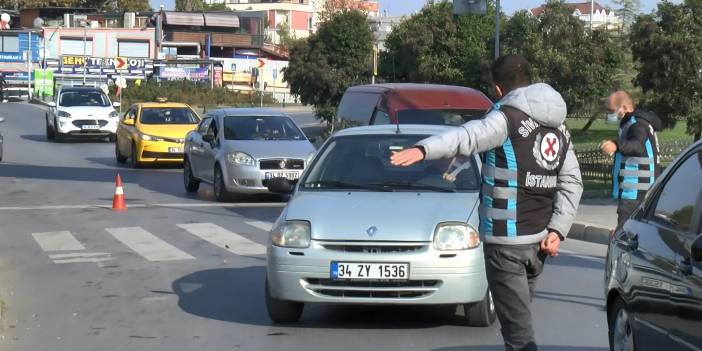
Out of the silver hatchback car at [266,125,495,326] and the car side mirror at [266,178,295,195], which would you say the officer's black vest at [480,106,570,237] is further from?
the car side mirror at [266,178,295,195]

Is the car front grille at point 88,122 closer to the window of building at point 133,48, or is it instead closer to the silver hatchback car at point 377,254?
the silver hatchback car at point 377,254

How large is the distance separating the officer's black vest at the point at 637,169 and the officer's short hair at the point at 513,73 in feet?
14.0

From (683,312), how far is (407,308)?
13.9 feet

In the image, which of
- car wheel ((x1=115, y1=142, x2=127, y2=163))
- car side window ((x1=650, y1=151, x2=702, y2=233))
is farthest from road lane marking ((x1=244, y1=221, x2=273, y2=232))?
car wheel ((x1=115, y1=142, x2=127, y2=163))

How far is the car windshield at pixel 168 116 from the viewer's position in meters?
26.7

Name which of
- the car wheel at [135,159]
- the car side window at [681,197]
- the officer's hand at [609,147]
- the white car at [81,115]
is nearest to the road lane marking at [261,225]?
the officer's hand at [609,147]

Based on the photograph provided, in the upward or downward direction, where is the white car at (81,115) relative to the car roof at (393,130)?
downward

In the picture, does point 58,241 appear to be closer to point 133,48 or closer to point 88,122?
point 88,122

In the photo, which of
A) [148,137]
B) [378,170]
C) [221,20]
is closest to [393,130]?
[378,170]

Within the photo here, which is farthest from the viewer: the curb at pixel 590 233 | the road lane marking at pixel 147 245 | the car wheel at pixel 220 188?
the car wheel at pixel 220 188

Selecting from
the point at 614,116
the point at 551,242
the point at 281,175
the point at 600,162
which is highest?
the point at 614,116

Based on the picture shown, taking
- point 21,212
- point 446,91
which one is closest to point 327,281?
point 446,91

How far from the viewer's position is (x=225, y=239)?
14375 mm

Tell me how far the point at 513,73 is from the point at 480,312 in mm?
3079
